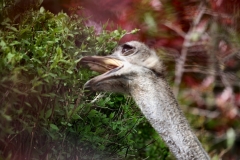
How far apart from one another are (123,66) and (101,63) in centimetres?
11

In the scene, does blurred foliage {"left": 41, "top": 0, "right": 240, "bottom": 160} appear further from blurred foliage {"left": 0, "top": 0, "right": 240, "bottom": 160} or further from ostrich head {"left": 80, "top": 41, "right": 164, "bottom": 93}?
ostrich head {"left": 80, "top": 41, "right": 164, "bottom": 93}

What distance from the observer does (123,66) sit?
2.58 metres

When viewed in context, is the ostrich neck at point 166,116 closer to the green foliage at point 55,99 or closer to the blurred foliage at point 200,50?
the green foliage at point 55,99

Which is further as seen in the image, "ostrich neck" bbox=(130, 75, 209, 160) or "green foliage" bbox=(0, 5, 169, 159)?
"ostrich neck" bbox=(130, 75, 209, 160)

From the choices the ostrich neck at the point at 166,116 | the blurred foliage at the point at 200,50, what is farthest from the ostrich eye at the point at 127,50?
the blurred foliage at the point at 200,50

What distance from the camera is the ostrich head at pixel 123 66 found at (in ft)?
8.23

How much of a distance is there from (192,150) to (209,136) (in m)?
1.80

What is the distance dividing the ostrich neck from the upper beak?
0.44 ft

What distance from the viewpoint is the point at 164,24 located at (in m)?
3.47

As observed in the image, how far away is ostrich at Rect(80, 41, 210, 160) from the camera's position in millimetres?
2484

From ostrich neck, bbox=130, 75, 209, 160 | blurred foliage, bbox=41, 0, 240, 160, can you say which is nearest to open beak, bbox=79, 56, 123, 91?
ostrich neck, bbox=130, 75, 209, 160

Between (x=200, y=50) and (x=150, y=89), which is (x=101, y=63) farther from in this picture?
→ (x=200, y=50)

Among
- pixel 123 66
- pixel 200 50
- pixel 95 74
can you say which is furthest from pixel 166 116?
pixel 200 50

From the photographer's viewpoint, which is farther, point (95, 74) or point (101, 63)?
point (95, 74)
